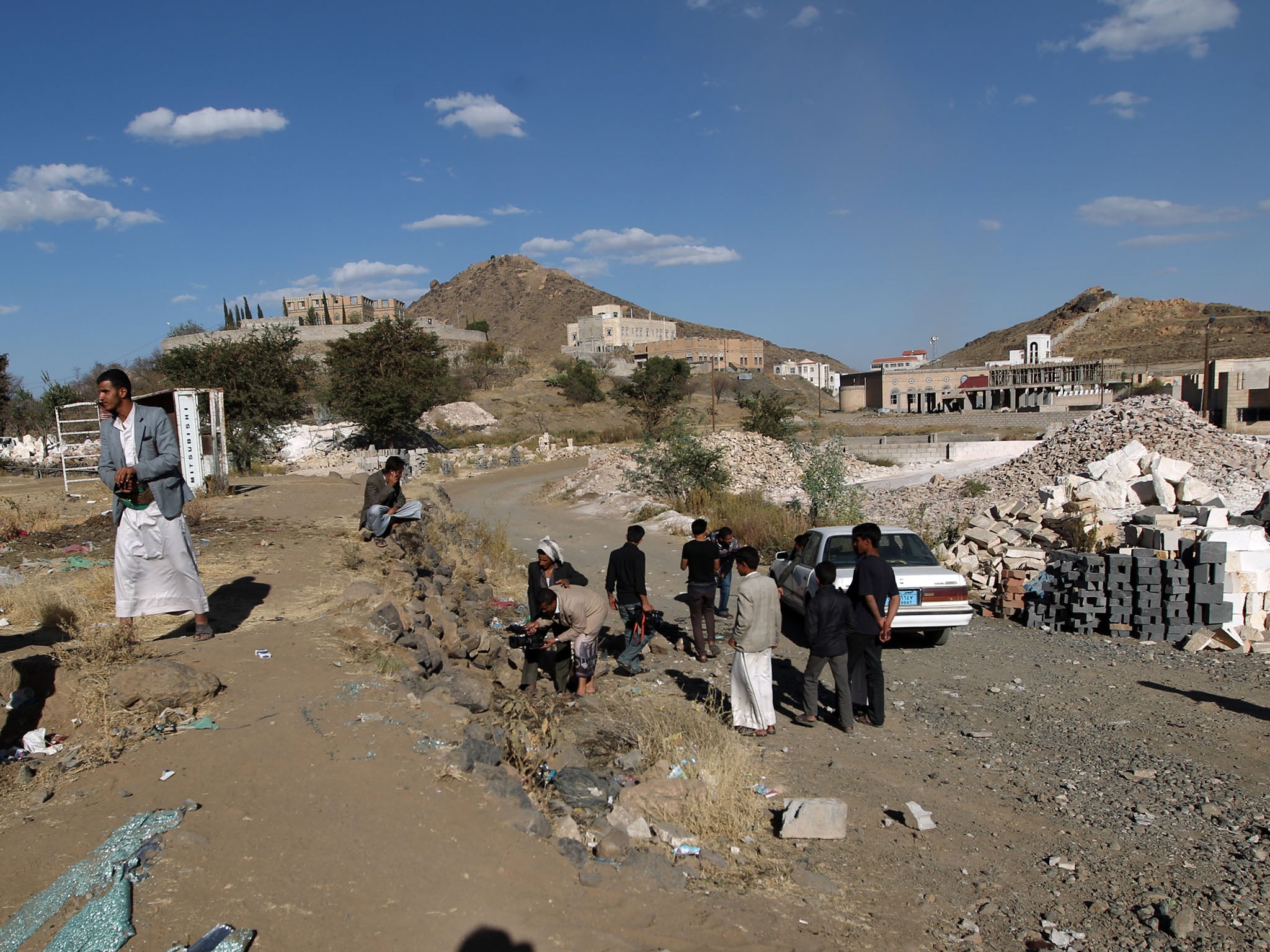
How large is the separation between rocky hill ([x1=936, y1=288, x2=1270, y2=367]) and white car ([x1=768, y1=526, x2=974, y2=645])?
3173 inches

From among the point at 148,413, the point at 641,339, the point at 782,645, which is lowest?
the point at 782,645

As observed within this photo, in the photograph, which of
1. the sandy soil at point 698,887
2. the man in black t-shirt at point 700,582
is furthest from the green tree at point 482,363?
the sandy soil at point 698,887

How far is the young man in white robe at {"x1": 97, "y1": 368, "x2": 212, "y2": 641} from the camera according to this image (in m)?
5.39

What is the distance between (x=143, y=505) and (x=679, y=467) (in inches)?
705

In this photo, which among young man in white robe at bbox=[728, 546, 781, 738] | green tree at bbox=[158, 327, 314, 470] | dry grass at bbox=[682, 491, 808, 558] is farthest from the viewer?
green tree at bbox=[158, 327, 314, 470]

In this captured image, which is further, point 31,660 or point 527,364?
point 527,364

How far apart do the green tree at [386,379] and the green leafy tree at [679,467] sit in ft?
57.6

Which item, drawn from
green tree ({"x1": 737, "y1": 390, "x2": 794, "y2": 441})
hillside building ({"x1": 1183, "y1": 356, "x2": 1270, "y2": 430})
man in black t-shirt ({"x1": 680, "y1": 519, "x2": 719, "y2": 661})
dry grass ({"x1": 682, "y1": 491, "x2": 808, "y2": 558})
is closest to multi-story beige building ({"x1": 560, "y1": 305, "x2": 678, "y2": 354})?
green tree ({"x1": 737, "y1": 390, "x2": 794, "y2": 441})

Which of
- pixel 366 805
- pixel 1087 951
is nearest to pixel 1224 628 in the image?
pixel 1087 951

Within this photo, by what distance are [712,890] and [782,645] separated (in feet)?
19.4

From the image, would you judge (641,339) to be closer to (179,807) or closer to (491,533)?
(491,533)

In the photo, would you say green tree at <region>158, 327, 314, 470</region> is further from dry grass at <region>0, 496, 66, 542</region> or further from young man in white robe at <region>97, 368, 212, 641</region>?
young man in white robe at <region>97, 368, 212, 641</region>

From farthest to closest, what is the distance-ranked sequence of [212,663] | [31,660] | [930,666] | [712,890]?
[930,666], [212,663], [31,660], [712,890]

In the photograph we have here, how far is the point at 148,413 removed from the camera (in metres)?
5.54
